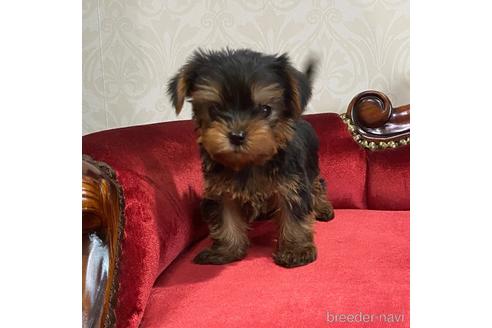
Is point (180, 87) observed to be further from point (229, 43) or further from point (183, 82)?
point (229, 43)

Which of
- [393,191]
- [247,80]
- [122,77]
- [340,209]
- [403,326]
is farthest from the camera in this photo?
[340,209]

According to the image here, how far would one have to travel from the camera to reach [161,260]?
1316 millimetres

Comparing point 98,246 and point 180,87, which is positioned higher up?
point 180,87

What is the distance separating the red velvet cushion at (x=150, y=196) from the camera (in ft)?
3.70

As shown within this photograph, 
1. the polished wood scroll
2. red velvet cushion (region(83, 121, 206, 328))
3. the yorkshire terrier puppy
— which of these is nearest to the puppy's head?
the yorkshire terrier puppy

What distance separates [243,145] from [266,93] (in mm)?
154

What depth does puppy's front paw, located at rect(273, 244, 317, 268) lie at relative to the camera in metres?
1.39

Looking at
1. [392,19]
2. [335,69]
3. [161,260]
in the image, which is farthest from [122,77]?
[392,19]

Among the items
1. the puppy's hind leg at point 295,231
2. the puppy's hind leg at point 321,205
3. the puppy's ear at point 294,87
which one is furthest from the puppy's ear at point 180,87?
the puppy's hind leg at point 321,205

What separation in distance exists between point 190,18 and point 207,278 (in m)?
0.81

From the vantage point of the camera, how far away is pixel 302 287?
1226 mm

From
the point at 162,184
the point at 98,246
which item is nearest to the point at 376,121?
the point at 162,184

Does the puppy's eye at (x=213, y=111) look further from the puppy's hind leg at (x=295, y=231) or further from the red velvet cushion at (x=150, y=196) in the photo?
the puppy's hind leg at (x=295, y=231)
